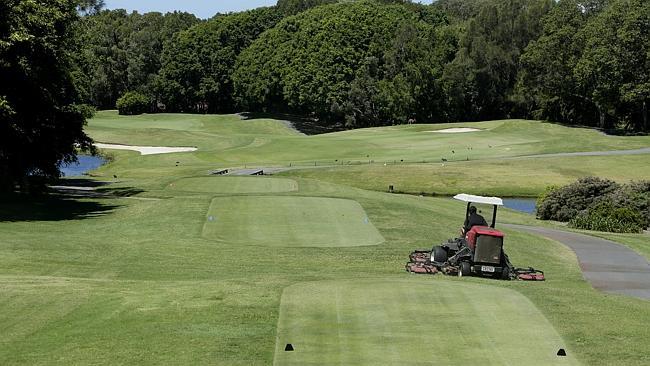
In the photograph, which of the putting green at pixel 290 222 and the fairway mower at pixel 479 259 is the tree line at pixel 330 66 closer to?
the putting green at pixel 290 222

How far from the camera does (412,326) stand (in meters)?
14.2

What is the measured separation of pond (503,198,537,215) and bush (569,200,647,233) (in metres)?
11.3

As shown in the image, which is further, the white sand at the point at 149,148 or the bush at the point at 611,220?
the white sand at the point at 149,148

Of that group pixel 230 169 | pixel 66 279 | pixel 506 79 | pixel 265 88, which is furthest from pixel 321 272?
pixel 265 88

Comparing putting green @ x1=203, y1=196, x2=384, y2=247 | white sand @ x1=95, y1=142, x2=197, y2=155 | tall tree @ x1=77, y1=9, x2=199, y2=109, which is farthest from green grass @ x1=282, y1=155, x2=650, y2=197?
tall tree @ x1=77, y1=9, x2=199, y2=109

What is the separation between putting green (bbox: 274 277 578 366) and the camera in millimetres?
12414

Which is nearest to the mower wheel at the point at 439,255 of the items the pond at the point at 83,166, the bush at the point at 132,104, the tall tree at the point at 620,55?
the pond at the point at 83,166

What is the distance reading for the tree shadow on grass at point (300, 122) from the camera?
122150 millimetres

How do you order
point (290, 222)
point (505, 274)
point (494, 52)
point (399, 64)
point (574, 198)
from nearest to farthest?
1. point (505, 274)
2. point (290, 222)
3. point (574, 198)
4. point (494, 52)
5. point (399, 64)

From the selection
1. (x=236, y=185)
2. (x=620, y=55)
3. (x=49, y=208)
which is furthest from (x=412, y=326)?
(x=620, y=55)

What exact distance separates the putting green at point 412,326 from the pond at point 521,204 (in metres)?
35.9

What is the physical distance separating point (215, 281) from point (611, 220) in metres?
25.6

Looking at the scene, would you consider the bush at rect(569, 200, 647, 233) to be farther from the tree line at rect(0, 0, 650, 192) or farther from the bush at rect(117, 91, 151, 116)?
the bush at rect(117, 91, 151, 116)

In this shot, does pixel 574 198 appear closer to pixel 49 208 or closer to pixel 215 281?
pixel 49 208
